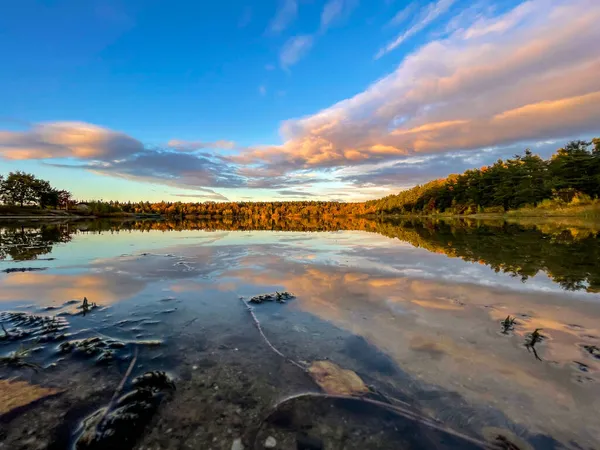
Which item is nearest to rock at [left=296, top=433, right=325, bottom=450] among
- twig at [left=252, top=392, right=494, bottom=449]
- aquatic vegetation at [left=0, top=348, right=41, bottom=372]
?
twig at [left=252, top=392, right=494, bottom=449]

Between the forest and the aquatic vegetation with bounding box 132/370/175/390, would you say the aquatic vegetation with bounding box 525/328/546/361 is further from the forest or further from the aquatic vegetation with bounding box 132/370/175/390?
the forest

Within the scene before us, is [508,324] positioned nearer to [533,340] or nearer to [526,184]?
[533,340]

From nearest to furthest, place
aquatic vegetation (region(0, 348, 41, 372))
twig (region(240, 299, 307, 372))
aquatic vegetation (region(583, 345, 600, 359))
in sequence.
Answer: aquatic vegetation (region(0, 348, 41, 372)), twig (region(240, 299, 307, 372)), aquatic vegetation (region(583, 345, 600, 359))

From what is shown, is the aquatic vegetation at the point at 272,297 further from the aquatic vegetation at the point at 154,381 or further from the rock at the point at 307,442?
the rock at the point at 307,442

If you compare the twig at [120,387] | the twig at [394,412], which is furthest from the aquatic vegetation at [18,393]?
the twig at [394,412]

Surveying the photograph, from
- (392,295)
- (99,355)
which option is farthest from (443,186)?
(99,355)

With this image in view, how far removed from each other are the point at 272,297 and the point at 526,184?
7598 centimetres

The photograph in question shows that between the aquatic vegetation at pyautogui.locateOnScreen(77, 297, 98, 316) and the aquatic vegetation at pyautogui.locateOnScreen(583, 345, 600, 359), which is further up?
the aquatic vegetation at pyautogui.locateOnScreen(77, 297, 98, 316)

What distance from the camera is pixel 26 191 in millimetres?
103250

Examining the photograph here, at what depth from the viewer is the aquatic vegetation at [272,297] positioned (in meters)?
8.77

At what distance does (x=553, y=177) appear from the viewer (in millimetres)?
57062

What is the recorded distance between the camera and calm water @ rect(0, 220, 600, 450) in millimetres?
3514

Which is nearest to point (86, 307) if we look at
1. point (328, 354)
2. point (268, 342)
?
point (268, 342)

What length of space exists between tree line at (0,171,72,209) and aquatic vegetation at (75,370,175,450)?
447ft
